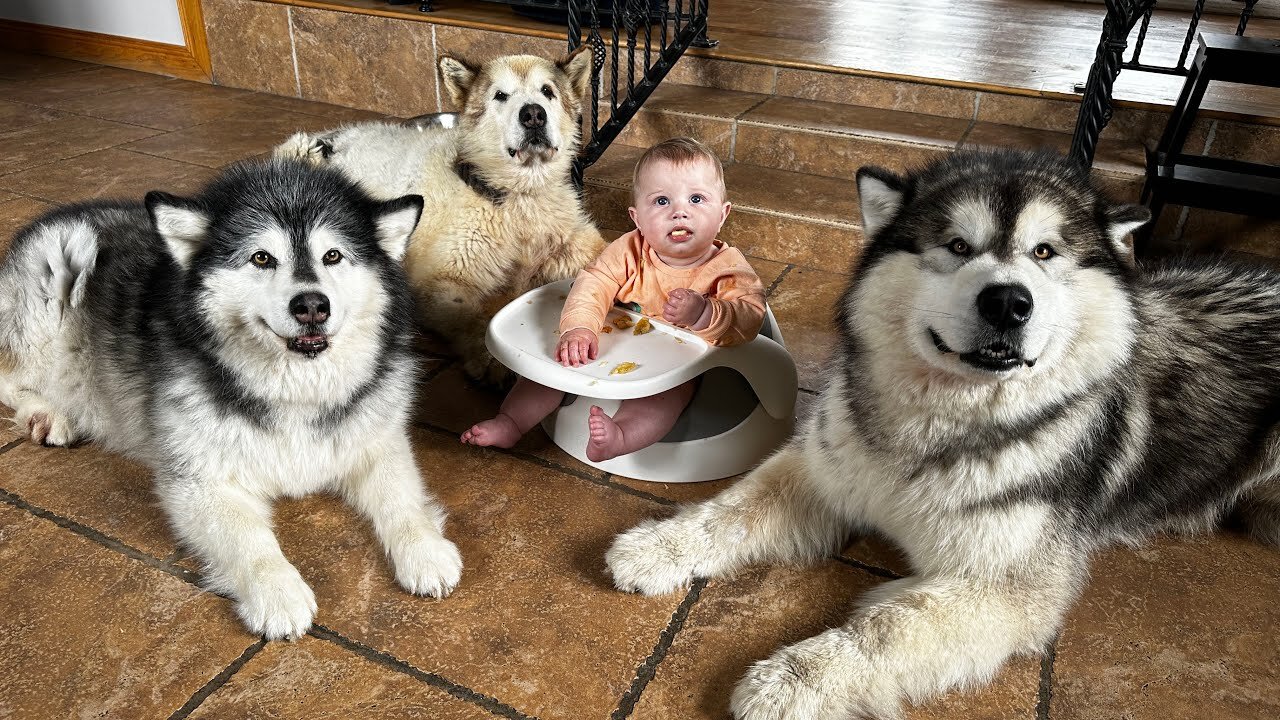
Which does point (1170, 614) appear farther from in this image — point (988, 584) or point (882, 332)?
point (882, 332)

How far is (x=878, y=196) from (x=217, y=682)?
1872mm

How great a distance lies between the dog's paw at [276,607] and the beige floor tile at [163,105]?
4.82 meters

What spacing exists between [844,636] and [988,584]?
36 centimetres

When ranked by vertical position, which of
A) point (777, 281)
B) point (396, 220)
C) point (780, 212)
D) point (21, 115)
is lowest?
point (21, 115)

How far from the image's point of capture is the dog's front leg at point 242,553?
1.90 metres

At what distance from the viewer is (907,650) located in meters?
1.75

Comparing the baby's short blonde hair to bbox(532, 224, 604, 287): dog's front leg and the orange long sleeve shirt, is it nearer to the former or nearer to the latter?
the orange long sleeve shirt

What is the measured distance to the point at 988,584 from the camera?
185 centimetres

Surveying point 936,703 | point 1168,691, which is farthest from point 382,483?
point 1168,691

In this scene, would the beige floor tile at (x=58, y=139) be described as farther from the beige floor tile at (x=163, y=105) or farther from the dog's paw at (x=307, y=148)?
the dog's paw at (x=307, y=148)

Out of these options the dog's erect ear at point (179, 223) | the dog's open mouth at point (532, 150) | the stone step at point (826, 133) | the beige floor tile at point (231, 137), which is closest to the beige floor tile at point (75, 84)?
the beige floor tile at point (231, 137)

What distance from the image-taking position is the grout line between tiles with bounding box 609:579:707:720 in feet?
5.91

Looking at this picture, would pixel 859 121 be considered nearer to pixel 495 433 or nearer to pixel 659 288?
pixel 659 288

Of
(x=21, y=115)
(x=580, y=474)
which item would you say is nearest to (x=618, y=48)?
(x=580, y=474)
